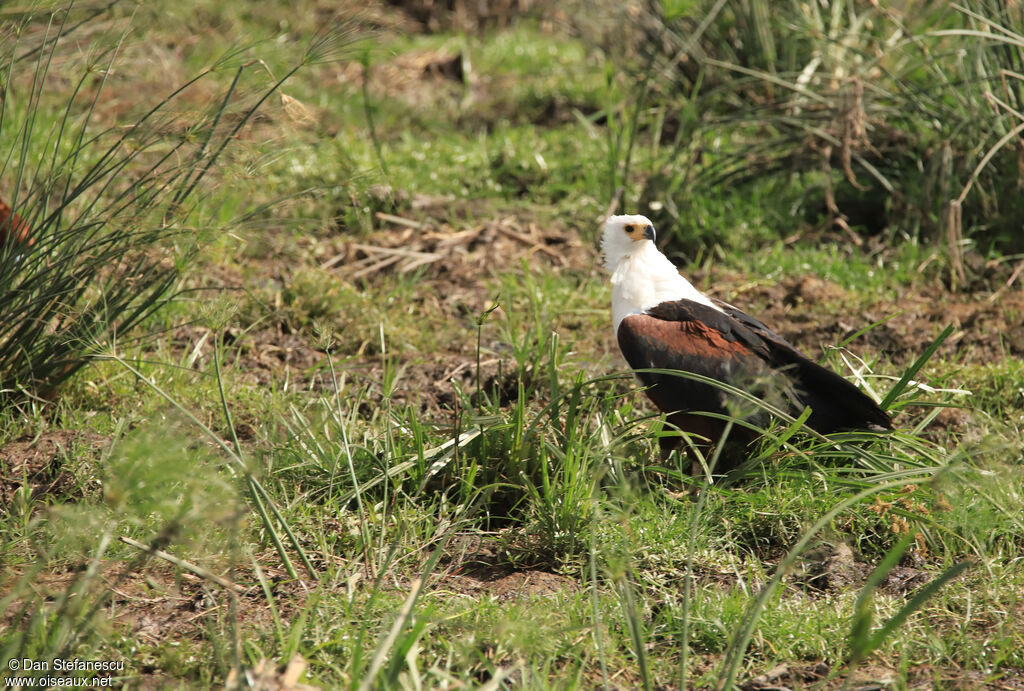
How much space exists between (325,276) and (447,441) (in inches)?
63.5

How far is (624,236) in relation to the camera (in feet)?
11.4

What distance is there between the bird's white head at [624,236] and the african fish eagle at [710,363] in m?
0.14

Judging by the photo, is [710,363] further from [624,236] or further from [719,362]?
[624,236]

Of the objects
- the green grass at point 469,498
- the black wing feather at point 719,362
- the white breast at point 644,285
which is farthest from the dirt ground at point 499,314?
the black wing feather at point 719,362

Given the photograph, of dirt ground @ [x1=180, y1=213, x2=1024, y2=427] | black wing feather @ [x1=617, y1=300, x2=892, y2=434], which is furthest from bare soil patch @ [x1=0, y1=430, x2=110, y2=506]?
black wing feather @ [x1=617, y1=300, x2=892, y2=434]

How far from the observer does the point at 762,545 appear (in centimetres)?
289

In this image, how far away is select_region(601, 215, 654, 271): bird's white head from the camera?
345 cm

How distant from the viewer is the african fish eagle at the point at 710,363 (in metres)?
3.06

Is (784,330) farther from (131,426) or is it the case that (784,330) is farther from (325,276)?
(131,426)

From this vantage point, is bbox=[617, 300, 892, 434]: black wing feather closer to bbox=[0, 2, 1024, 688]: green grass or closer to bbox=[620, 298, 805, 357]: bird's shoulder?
bbox=[620, 298, 805, 357]: bird's shoulder

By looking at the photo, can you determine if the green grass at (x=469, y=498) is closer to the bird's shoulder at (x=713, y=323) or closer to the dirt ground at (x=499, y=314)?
the dirt ground at (x=499, y=314)

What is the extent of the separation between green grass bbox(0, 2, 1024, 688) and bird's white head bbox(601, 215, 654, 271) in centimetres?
44

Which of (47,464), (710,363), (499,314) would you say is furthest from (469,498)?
(499,314)

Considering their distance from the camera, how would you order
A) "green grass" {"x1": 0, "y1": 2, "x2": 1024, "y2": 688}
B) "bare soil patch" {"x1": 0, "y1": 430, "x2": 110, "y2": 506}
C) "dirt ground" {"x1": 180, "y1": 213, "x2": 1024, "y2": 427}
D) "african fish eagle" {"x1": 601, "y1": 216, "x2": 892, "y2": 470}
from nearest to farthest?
"green grass" {"x1": 0, "y1": 2, "x2": 1024, "y2": 688} → "bare soil patch" {"x1": 0, "y1": 430, "x2": 110, "y2": 506} → "african fish eagle" {"x1": 601, "y1": 216, "x2": 892, "y2": 470} → "dirt ground" {"x1": 180, "y1": 213, "x2": 1024, "y2": 427}
